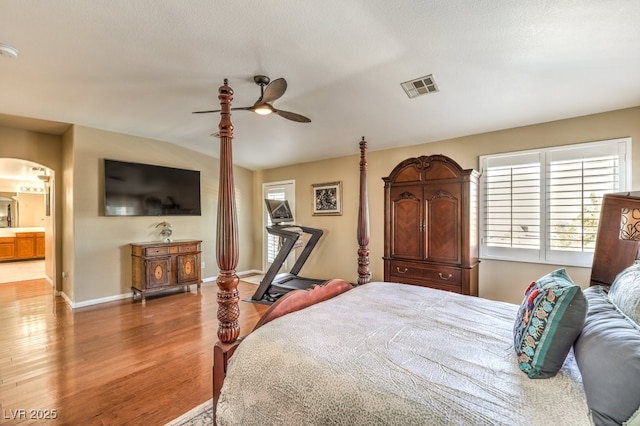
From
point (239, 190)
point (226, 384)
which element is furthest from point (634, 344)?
point (239, 190)

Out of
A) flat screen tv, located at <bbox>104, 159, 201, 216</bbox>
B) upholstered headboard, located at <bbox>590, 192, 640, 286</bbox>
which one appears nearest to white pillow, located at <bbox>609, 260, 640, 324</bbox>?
upholstered headboard, located at <bbox>590, 192, 640, 286</bbox>

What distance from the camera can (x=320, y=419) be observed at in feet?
3.80

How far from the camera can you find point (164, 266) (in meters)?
4.77

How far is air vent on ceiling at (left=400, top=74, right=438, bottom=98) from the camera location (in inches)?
111

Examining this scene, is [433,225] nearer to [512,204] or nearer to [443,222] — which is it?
[443,222]

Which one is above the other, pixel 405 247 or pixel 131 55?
pixel 131 55

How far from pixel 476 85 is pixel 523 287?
2.48 metres

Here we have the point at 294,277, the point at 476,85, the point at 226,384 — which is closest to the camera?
the point at 226,384

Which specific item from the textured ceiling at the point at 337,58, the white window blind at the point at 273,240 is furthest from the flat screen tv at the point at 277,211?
the textured ceiling at the point at 337,58

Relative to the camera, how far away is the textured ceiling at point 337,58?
201 cm

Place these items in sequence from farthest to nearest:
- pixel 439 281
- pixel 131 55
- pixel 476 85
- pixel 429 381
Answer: pixel 439 281, pixel 476 85, pixel 131 55, pixel 429 381

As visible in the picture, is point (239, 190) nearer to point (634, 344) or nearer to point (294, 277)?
point (294, 277)

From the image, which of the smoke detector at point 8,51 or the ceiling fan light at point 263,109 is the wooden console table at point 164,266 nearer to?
the smoke detector at point 8,51

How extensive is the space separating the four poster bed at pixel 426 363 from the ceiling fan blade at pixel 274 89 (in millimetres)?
653
